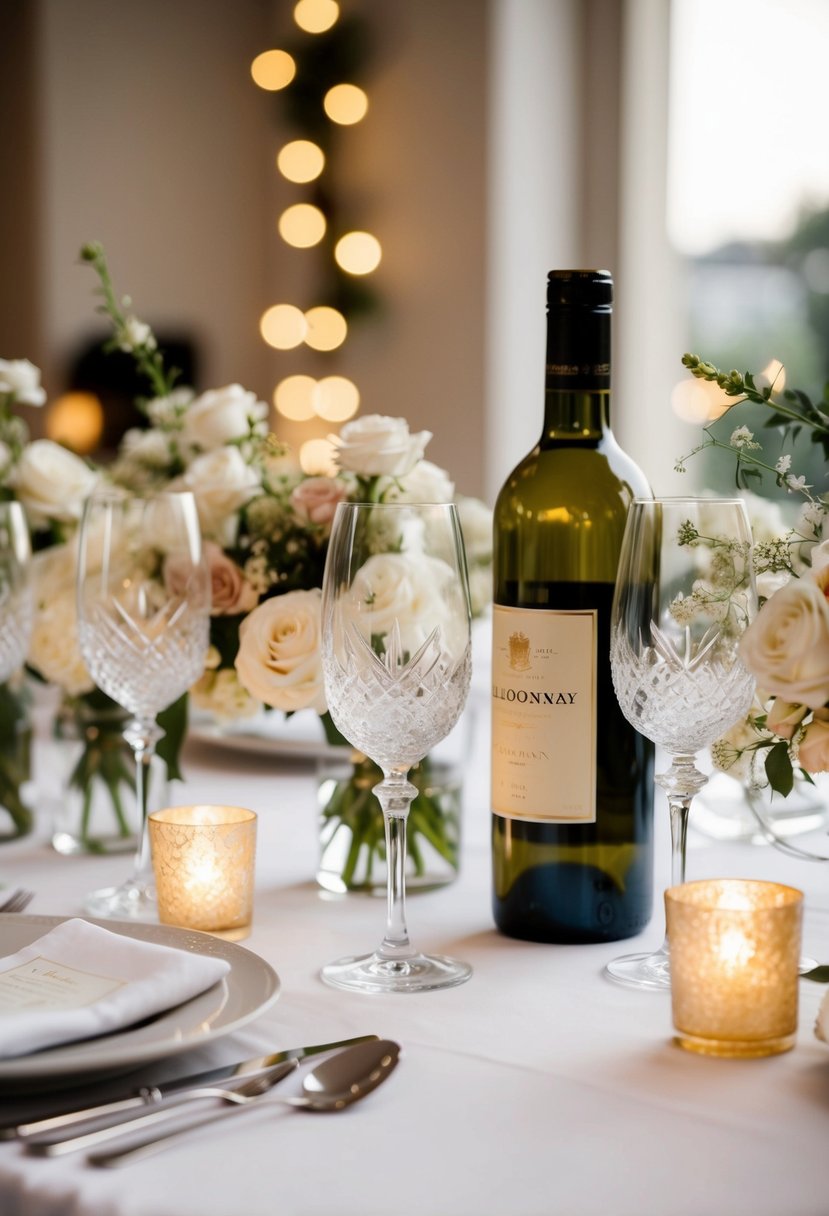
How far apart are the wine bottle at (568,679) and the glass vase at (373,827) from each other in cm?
14

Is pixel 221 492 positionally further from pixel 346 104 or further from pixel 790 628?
pixel 346 104

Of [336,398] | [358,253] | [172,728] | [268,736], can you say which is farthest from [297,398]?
[172,728]

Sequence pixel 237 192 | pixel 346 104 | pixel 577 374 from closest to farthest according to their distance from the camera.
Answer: pixel 577 374 → pixel 346 104 → pixel 237 192

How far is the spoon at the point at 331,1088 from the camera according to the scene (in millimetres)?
623

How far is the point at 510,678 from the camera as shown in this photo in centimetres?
96

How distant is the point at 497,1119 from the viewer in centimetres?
68

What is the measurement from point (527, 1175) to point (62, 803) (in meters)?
0.76

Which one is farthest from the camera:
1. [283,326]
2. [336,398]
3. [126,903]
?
[283,326]

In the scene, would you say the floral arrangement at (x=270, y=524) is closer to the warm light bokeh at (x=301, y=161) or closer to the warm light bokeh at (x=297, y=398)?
the warm light bokeh at (x=297, y=398)

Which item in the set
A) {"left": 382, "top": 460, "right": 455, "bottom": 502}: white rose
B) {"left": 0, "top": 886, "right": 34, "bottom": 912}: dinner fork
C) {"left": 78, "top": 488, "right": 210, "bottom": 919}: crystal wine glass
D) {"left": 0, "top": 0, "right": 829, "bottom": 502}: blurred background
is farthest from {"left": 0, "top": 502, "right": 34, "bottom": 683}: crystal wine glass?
{"left": 0, "top": 0, "right": 829, "bottom": 502}: blurred background

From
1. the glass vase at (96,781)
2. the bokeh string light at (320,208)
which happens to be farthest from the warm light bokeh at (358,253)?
the glass vase at (96,781)

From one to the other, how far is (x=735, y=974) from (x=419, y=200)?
351cm

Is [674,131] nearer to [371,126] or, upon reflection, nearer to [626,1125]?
[371,126]

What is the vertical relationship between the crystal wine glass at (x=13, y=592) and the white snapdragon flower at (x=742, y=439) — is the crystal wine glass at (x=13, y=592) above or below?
below
